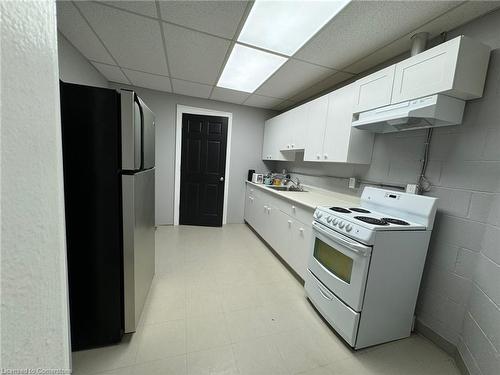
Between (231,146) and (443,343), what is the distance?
3.62 meters

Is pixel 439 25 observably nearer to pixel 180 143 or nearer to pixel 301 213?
pixel 301 213

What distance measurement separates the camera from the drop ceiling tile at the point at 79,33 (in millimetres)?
1636

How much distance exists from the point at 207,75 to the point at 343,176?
2183 mm

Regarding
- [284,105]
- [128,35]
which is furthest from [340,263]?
[284,105]

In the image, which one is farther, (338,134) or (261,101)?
(261,101)

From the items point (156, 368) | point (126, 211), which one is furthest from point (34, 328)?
point (156, 368)

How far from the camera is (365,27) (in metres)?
1.61

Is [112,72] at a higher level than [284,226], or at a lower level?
higher

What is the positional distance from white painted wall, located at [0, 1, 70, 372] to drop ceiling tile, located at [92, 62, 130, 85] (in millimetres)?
2937

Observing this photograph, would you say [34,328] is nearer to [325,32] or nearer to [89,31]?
[325,32]

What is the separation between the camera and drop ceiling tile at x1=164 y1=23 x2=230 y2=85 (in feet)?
6.12

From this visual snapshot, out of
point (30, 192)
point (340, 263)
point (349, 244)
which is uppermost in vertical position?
point (30, 192)

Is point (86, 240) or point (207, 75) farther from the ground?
point (207, 75)

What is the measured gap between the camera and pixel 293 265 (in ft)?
7.86
